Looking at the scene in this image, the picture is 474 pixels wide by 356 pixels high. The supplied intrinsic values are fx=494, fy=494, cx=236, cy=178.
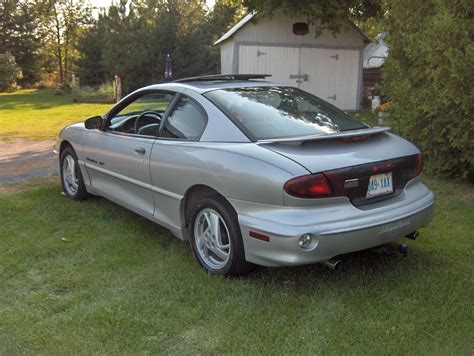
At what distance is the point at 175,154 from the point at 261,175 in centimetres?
96

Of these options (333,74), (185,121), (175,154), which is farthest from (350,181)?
(333,74)

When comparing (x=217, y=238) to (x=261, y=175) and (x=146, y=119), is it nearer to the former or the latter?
(x=261, y=175)

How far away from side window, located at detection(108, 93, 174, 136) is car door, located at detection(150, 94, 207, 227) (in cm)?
20

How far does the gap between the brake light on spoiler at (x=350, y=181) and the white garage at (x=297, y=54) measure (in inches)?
511

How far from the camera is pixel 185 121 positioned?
13.4 ft

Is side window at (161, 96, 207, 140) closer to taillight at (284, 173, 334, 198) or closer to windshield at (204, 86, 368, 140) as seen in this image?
windshield at (204, 86, 368, 140)

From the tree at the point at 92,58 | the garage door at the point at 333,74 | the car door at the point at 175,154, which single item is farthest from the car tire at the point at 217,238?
the tree at the point at 92,58

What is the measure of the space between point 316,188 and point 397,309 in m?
0.95

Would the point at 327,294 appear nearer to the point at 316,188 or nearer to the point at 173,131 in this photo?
the point at 316,188

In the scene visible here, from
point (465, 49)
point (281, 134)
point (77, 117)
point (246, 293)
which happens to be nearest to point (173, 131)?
point (281, 134)

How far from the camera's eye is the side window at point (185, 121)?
12.8 feet

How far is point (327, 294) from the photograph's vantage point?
3.38 m

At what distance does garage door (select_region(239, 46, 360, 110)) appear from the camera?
16.2 m

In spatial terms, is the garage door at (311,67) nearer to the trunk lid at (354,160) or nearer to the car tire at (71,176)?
the car tire at (71,176)
